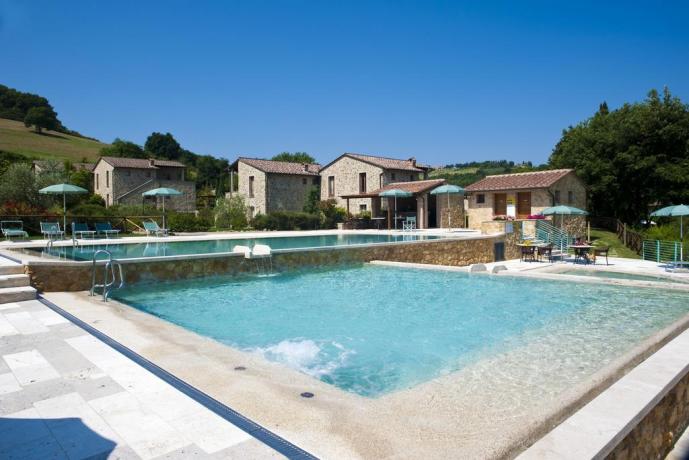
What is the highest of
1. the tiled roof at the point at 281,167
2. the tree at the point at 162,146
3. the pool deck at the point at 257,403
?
the tree at the point at 162,146

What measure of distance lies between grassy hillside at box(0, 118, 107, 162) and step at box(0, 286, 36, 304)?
169 feet

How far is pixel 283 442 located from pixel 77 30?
15.5 m

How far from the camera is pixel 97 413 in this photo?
285 cm

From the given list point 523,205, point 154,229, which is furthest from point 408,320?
point 523,205

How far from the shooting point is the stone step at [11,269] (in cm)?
707

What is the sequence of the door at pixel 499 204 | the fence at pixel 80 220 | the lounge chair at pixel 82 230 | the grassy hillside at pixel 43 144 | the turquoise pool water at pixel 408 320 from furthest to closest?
1. the grassy hillside at pixel 43 144
2. the door at pixel 499 204
3. the fence at pixel 80 220
4. the lounge chair at pixel 82 230
5. the turquoise pool water at pixel 408 320

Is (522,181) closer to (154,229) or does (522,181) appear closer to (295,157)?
(154,229)

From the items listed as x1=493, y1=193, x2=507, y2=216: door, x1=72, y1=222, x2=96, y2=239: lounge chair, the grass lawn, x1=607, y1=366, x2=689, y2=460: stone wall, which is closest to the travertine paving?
x1=607, y1=366, x2=689, y2=460: stone wall

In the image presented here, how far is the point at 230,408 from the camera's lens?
2.94 metres

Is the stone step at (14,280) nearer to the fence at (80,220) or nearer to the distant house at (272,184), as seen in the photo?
the fence at (80,220)

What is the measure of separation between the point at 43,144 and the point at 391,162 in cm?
5016

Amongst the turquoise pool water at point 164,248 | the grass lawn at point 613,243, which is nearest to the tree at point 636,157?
the grass lawn at point 613,243

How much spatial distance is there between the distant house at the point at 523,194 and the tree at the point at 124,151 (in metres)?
48.0

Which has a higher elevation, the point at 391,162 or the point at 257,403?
the point at 391,162
